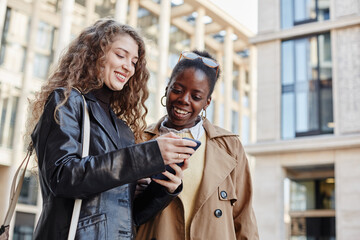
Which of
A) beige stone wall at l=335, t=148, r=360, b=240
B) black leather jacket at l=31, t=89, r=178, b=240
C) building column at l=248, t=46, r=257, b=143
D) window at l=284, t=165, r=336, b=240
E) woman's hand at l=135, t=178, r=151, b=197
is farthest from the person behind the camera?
building column at l=248, t=46, r=257, b=143

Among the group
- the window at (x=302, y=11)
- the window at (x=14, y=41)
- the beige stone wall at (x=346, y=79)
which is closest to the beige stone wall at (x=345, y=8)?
the window at (x=302, y=11)

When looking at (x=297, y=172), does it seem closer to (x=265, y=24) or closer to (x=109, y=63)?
(x=265, y=24)

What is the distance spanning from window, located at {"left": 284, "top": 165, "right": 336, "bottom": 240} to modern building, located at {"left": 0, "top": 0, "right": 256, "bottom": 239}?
8065 mm

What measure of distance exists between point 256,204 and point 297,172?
2.83 m

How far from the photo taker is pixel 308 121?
2136cm

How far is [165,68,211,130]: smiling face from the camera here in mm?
3340

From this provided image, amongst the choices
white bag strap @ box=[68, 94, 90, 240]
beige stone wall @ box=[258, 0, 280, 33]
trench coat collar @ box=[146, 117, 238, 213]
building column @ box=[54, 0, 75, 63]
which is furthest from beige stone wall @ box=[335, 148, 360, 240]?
white bag strap @ box=[68, 94, 90, 240]

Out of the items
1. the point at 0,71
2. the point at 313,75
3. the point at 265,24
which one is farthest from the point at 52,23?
the point at 313,75

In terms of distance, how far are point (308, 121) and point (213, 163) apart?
61.9 ft

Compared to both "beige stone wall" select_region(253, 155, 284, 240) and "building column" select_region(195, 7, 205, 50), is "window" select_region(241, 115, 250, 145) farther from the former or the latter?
"beige stone wall" select_region(253, 155, 284, 240)

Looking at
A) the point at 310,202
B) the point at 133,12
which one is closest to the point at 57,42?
the point at 133,12

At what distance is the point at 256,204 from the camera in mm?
21547

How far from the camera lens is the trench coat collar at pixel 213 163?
126 inches

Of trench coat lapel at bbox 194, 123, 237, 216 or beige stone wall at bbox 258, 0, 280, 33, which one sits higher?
beige stone wall at bbox 258, 0, 280, 33
